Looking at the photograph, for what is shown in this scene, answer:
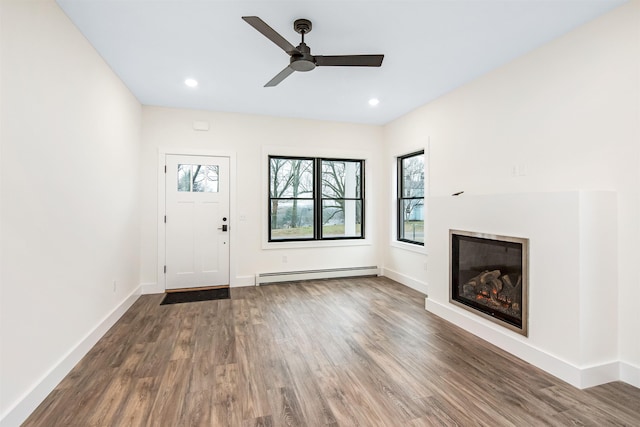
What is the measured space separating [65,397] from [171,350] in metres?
0.78

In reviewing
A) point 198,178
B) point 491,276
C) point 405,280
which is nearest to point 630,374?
point 491,276

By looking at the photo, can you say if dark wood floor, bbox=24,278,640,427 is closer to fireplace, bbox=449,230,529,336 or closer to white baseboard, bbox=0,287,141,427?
white baseboard, bbox=0,287,141,427

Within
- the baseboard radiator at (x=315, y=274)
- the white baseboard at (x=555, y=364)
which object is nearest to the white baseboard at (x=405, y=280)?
the baseboard radiator at (x=315, y=274)

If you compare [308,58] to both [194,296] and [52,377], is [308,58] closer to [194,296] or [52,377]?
[52,377]

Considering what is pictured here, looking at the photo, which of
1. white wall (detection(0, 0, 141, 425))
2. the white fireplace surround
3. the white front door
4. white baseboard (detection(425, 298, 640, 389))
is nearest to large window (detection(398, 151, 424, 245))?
white baseboard (detection(425, 298, 640, 389))

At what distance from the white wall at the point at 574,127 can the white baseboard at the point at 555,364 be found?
4cm

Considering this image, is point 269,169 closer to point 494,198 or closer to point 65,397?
point 494,198

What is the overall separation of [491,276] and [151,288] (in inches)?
174

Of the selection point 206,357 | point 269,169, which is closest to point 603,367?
point 206,357

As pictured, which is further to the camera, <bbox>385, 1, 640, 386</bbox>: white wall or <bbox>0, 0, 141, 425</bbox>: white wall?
<bbox>385, 1, 640, 386</bbox>: white wall

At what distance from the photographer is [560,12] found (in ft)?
7.81

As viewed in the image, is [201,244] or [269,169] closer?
[201,244]

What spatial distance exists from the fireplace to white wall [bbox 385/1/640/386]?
0.47m

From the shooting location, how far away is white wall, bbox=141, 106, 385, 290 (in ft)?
15.0
